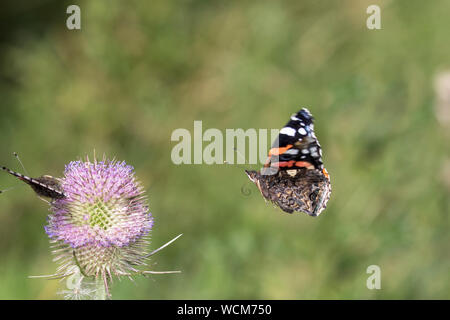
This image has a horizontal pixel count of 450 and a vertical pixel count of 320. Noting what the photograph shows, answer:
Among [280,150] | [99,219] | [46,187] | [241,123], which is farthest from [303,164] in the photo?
[241,123]

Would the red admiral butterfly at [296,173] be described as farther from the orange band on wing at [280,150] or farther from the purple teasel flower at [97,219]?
the purple teasel flower at [97,219]

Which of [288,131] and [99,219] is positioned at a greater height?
[288,131]

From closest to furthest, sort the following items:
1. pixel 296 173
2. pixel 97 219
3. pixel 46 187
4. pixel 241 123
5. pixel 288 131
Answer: pixel 46 187 → pixel 97 219 → pixel 288 131 → pixel 296 173 → pixel 241 123

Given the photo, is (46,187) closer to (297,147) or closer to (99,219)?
(99,219)

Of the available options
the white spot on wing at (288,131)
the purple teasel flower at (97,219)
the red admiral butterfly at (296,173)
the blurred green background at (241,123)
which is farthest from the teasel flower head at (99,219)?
the blurred green background at (241,123)

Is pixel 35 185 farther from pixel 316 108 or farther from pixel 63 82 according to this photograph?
pixel 63 82

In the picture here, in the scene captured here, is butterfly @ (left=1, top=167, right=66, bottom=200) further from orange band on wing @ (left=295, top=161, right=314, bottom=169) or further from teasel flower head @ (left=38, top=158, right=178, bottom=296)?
orange band on wing @ (left=295, top=161, right=314, bottom=169)

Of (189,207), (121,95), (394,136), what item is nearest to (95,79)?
(121,95)

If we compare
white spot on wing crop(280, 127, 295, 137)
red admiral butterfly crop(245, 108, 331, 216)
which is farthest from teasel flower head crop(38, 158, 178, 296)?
white spot on wing crop(280, 127, 295, 137)

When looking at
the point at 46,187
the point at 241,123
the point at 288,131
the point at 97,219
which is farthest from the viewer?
the point at 241,123
